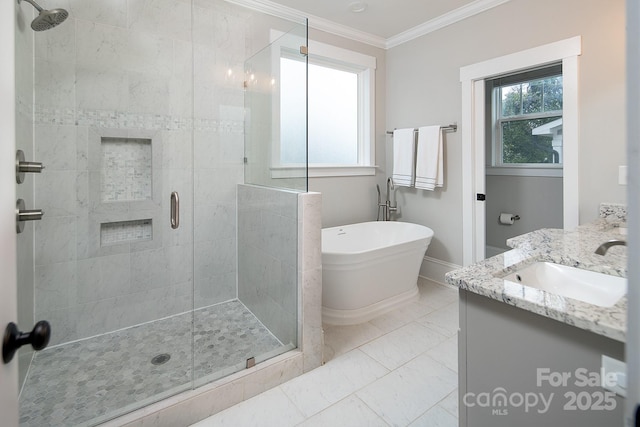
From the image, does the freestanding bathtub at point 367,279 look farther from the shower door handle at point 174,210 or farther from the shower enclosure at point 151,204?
the shower door handle at point 174,210

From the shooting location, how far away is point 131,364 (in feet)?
6.10

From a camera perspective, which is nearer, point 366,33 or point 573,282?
point 573,282

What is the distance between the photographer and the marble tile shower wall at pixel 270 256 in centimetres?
199

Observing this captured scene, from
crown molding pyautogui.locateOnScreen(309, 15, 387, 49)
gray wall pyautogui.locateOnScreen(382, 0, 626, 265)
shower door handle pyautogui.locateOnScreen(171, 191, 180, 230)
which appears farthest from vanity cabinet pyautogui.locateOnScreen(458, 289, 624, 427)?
crown molding pyautogui.locateOnScreen(309, 15, 387, 49)

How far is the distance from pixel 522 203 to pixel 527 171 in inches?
14.4

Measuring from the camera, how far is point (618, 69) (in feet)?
7.00

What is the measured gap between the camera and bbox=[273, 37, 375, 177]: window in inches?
129

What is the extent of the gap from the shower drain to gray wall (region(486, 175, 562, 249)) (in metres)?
3.73

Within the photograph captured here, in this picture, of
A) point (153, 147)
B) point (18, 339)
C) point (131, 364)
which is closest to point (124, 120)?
point (153, 147)

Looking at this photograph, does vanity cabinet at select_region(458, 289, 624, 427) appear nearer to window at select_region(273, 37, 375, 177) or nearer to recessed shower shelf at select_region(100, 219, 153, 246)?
recessed shower shelf at select_region(100, 219, 153, 246)

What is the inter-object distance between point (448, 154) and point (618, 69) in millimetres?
1295

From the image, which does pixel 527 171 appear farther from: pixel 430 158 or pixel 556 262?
pixel 556 262

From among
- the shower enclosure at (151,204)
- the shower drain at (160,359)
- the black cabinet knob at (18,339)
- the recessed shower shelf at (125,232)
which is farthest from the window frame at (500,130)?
the black cabinet knob at (18,339)

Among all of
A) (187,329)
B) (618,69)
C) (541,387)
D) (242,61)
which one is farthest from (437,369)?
(242,61)
